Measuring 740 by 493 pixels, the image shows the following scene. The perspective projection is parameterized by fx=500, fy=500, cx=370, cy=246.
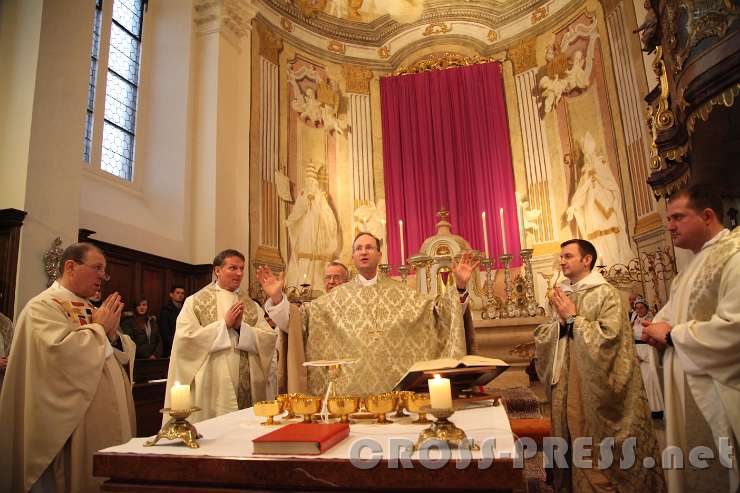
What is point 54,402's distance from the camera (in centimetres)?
278

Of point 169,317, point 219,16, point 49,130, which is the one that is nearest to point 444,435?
point 49,130

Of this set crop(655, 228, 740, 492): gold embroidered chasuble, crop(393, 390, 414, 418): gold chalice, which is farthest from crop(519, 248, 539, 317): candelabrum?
crop(393, 390, 414, 418): gold chalice

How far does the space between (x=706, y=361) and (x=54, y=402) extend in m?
3.37

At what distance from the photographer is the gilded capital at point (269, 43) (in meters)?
10.0

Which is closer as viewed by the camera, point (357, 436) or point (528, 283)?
point (357, 436)

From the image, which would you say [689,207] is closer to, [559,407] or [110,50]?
[559,407]

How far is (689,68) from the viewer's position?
463 centimetres

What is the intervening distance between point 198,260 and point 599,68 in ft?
26.3

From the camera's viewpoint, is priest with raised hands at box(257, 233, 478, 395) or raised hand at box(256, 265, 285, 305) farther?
raised hand at box(256, 265, 285, 305)

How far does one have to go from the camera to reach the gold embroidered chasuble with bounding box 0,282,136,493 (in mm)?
2730

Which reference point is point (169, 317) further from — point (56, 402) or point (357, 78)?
point (357, 78)

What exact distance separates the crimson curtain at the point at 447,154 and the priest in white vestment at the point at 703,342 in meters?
7.82

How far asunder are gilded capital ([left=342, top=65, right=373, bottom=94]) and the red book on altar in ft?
35.9

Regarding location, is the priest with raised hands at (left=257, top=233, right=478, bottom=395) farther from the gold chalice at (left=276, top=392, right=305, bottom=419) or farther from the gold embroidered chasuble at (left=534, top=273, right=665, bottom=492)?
the gold embroidered chasuble at (left=534, top=273, right=665, bottom=492)
